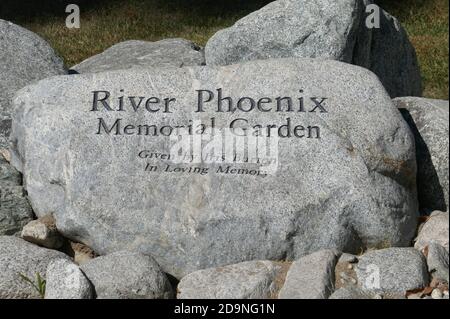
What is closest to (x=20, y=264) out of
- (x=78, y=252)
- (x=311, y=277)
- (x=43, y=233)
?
(x=43, y=233)

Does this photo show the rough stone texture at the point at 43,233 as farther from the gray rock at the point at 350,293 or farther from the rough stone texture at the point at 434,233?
the rough stone texture at the point at 434,233

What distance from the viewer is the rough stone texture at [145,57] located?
7922 millimetres

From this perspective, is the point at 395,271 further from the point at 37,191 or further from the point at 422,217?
the point at 37,191

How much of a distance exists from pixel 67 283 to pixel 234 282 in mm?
925

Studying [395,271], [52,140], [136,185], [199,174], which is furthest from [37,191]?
[395,271]

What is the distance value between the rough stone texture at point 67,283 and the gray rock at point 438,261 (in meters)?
1.98

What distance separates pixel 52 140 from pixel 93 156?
308 millimetres

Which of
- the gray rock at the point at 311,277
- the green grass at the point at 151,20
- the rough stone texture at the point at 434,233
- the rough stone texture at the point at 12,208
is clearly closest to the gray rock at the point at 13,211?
the rough stone texture at the point at 12,208

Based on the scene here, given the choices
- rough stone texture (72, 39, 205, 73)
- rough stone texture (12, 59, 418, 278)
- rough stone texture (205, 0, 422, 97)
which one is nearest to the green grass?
rough stone texture (72, 39, 205, 73)

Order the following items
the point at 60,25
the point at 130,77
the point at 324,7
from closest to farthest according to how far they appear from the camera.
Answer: the point at 130,77
the point at 324,7
the point at 60,25

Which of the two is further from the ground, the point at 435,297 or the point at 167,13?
the point at 167,13

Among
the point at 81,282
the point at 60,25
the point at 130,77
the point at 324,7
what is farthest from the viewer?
the point at 60,25

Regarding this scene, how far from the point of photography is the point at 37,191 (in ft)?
18.4

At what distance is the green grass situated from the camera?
1025 cm
